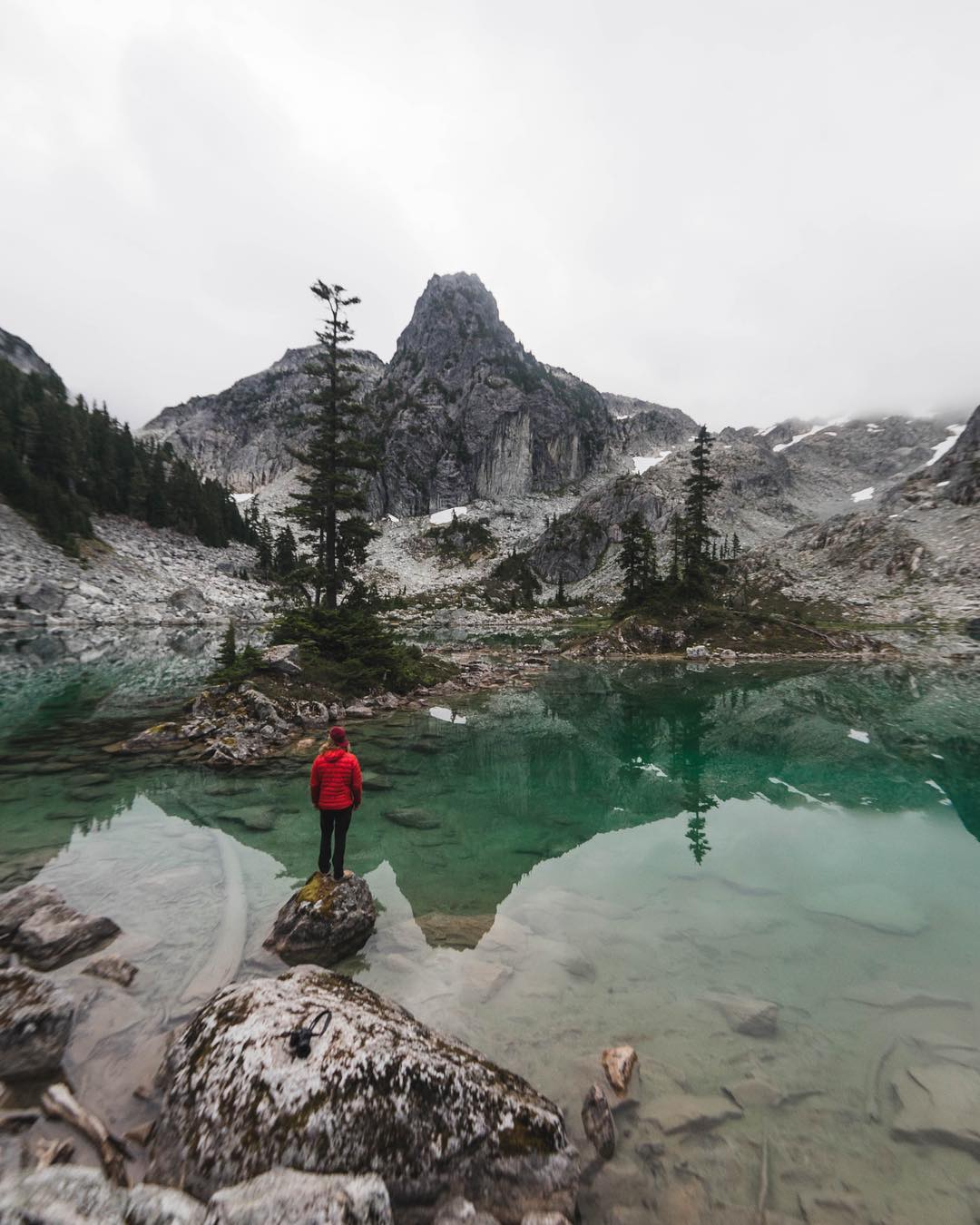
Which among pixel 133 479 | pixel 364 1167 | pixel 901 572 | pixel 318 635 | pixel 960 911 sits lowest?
pixel 960 911

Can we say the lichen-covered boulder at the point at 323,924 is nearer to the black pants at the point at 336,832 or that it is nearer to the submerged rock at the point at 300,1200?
the black pants at the point at 336,832

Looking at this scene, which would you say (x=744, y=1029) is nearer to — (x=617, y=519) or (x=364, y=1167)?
(x=364, y=1167)

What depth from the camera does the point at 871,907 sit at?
391 inches

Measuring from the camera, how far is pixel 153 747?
19.0 m

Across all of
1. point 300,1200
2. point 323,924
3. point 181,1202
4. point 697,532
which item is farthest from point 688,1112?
point 697,532

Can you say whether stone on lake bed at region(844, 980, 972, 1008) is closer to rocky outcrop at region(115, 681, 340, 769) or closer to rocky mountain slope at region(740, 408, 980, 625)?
rocky outcrop at region(115, 681, 340, 769)

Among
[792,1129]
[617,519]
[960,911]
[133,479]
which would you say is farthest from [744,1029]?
[617,519]

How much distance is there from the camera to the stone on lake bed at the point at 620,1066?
5.93m

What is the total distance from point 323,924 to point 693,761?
15.5 metres

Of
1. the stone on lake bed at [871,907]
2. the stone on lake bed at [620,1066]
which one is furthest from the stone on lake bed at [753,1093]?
the stone on lake bed at [871,907]

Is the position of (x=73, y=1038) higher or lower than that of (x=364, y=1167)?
lower

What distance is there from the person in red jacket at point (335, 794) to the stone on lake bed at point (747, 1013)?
6.09 m

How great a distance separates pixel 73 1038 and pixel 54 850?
6770 mm

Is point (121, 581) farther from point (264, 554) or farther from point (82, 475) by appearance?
point (264, 554)
